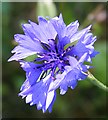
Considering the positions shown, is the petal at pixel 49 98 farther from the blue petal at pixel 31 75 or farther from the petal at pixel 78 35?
the petal at pixel 78 35

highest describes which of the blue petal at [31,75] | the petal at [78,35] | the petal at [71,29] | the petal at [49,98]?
the petal at [71,29]

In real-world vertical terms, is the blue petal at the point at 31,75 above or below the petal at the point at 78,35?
below

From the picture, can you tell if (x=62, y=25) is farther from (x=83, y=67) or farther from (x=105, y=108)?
(x=105, y=108)

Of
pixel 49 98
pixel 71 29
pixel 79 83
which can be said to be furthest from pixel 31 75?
pixel 79 83

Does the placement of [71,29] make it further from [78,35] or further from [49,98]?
[49,98]

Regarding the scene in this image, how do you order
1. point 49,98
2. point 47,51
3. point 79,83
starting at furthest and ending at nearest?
point 79,83
point 47,51
point 49,98

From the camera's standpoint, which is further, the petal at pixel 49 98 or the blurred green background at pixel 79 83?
the blurred green background at pixel 79 83

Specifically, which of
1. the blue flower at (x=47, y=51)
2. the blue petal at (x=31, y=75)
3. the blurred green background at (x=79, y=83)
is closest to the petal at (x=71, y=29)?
the blue flower at (x=47, y=51)

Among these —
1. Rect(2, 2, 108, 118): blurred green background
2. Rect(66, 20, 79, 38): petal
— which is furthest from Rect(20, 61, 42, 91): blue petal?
Rect(2, 2, 108, 118): blurred green background
